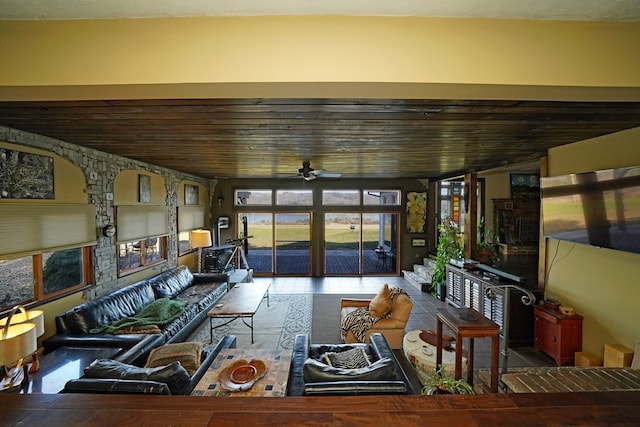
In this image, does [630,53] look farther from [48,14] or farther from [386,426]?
[48,14]

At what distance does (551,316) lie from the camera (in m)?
3.54

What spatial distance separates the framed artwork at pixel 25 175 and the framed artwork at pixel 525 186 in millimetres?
9149

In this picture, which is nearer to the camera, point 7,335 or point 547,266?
point 7,335

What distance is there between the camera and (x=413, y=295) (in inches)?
248

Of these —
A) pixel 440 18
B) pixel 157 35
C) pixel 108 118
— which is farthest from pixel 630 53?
pixel 108 118

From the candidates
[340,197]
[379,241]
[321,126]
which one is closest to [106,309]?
[321,126]

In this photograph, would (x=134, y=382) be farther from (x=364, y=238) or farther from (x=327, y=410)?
(x=364, y=238)

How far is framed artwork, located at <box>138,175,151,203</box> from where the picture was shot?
4988mm

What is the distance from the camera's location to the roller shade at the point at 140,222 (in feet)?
14.7

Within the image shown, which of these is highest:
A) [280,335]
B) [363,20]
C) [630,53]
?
[363,20]

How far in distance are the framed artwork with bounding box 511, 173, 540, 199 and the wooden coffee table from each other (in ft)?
22.1

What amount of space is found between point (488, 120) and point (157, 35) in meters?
2.71

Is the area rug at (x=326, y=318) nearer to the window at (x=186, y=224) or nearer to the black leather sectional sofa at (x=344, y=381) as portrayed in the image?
the black leather sectional sofa at (x=344, y=381)

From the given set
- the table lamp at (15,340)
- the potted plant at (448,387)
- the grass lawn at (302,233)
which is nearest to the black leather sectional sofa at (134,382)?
the table lamp at (15,340)
